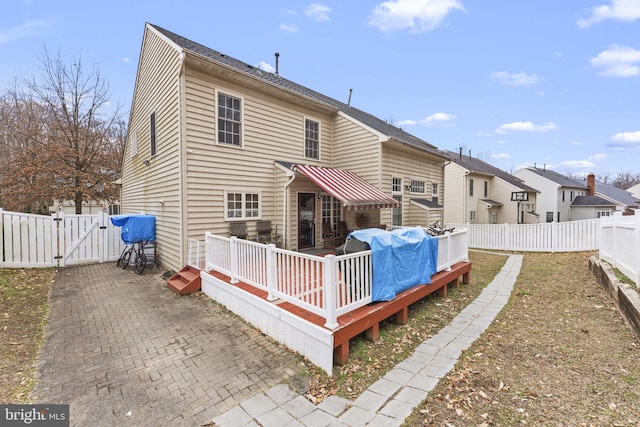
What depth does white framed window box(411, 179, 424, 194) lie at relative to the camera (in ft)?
42.1

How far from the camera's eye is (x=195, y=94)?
761cm

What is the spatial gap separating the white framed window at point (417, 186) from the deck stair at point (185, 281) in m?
9.94

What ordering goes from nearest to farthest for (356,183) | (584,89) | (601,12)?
(601,12)
(356,183)
(584,89)

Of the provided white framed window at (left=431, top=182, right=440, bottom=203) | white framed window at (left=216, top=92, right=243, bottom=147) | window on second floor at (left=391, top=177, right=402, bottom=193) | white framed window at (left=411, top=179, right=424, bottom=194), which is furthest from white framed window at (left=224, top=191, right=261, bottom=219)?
white framed window at (left=431, top=182, right=440, bottom=203)

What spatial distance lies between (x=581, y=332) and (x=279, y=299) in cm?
510

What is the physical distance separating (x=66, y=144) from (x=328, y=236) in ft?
62.3

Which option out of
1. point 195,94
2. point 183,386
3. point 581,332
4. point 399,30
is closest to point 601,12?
point 399,30

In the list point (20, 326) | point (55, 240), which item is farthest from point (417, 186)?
point (55, 240)

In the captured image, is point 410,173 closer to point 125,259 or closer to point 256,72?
point 256,72

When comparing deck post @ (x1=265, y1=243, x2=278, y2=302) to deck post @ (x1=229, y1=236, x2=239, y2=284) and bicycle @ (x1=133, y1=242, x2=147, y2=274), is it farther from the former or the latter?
bicycle @ (x1=133, y1=242, x2=147, y2=274)

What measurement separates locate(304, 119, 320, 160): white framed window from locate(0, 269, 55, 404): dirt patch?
337 inches

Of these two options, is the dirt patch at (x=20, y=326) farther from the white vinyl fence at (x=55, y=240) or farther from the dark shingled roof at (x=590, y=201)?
the dark shingled roof at (x=590, y=201)

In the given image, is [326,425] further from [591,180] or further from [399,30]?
[591,180]

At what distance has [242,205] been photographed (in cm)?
861
